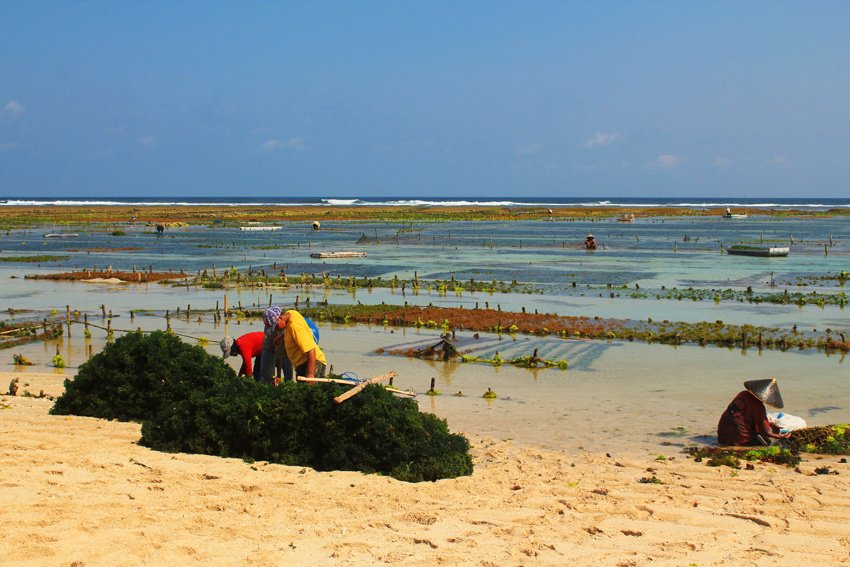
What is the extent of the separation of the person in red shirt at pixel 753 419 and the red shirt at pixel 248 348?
584 centimetres

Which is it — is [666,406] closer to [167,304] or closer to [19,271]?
[167,304]

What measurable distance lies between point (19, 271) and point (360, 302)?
18010 mm

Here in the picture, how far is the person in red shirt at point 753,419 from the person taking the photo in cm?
1037

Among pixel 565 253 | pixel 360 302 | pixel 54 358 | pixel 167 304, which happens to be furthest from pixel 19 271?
pixel 565 253

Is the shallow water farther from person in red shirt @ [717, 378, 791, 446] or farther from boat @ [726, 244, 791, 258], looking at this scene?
boat @ [726, 244, 791, 258]

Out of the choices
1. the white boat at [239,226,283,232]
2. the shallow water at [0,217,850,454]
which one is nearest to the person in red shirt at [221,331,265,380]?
the shallow water at [0,217,850,454]

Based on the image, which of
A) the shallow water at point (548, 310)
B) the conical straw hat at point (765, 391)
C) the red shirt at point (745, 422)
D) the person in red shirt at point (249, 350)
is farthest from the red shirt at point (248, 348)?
the conical straw hat at point (765, 391)

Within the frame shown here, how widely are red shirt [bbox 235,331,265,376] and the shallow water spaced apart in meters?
3.01

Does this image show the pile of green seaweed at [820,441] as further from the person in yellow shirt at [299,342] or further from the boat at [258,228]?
the boat at [258,228]

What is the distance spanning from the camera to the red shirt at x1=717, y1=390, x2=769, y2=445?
1040 centimetres

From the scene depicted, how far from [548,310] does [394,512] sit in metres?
17.8

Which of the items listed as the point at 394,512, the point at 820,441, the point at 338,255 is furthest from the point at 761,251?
→ the point at 394,512

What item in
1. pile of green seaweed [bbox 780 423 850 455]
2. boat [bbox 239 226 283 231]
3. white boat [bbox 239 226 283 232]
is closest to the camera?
pile of green seaweed [bbox 780 423 850 455]

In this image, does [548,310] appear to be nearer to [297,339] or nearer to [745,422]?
[745,422]
